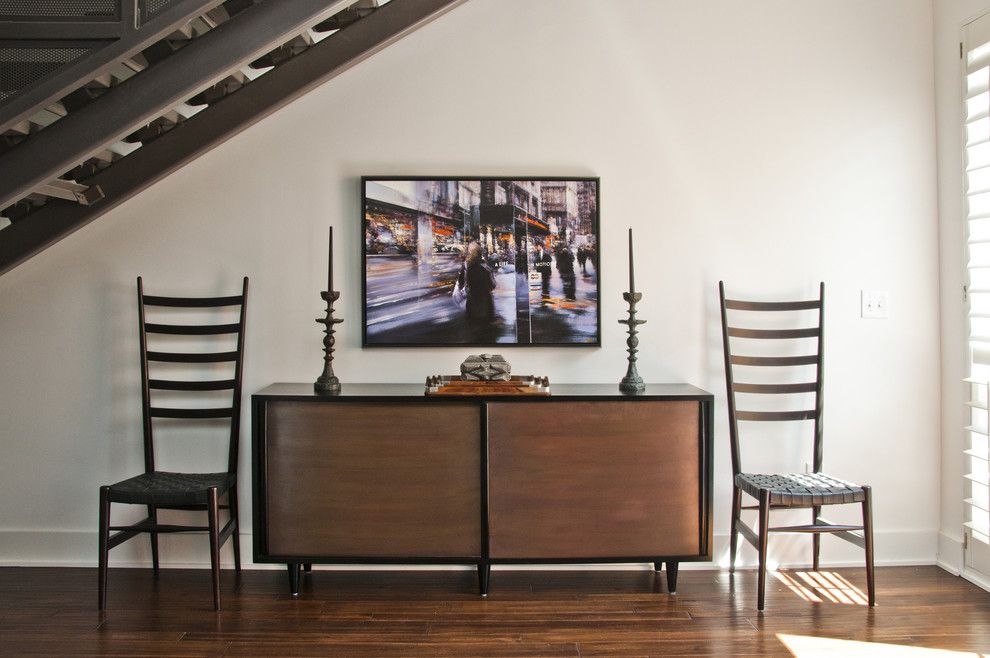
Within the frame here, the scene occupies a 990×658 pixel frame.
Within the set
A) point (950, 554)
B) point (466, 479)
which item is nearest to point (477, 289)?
point (466, 479)

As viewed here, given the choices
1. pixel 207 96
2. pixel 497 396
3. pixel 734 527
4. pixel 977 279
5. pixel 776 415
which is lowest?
pixel 734 527

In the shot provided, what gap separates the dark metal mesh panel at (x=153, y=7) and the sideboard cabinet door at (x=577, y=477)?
5.76 feet

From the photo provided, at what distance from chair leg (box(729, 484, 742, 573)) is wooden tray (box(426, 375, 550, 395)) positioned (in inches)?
37.1

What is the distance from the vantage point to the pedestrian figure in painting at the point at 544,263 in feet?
10.7

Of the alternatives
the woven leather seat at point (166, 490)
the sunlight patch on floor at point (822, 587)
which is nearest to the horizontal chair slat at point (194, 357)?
the woven leather seat at point (166, 490)

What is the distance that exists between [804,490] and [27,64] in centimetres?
305

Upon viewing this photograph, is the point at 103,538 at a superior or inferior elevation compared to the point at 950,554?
superior

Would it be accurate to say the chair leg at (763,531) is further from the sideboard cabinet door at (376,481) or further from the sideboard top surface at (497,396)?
the sideboard cabinet door at (376,481)

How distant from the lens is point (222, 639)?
2.54m

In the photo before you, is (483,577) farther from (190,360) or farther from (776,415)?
(190,360)

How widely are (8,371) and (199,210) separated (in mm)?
1112

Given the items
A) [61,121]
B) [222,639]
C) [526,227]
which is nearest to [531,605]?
[222,639]

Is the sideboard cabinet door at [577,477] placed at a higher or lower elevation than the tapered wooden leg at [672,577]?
higher

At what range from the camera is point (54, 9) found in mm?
2307
